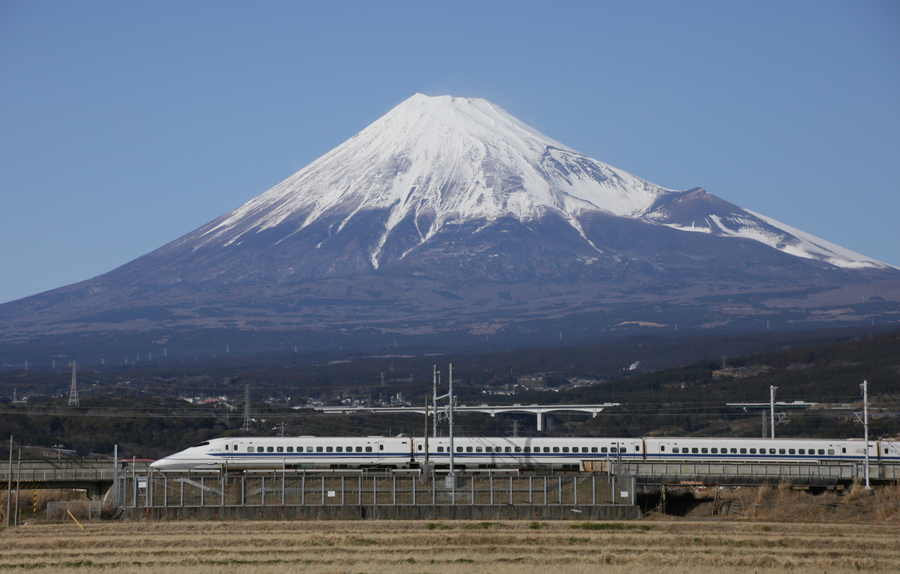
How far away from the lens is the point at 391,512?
42.9m

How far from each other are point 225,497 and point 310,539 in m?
9.03

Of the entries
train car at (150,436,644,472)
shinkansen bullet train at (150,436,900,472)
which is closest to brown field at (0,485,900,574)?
train car at (150,436,644,472)

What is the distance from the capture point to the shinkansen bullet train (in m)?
63.1

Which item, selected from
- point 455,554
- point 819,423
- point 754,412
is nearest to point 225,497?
point 455,554

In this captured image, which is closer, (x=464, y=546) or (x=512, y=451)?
(x=464, y=546)

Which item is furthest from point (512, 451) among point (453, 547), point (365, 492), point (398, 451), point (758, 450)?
point (453, 547)

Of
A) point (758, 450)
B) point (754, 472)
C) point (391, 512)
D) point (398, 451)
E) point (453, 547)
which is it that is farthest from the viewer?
point (758, 450)

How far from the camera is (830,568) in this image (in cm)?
3188

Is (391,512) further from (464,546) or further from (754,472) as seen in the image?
(754,472)

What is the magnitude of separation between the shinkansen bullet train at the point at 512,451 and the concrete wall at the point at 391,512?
1942 cm

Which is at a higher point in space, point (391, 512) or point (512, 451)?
point (512, 451)

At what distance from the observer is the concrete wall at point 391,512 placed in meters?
42.6

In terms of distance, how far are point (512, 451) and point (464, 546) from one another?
94.7 ft

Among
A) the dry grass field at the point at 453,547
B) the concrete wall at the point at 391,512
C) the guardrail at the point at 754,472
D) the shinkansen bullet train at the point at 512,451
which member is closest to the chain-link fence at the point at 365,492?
the concrete wall at the point at 391,512
